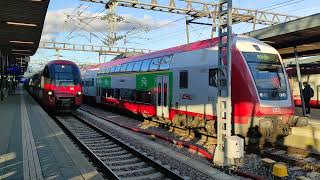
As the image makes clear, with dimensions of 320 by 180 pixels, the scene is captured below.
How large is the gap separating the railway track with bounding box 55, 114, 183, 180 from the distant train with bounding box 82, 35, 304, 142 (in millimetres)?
2809

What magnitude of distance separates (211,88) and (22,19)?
10768 millimetres

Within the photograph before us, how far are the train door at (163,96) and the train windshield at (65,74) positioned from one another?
7.70 metres

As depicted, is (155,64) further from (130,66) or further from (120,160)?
(120,160)

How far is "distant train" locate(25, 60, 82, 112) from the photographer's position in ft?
71.8

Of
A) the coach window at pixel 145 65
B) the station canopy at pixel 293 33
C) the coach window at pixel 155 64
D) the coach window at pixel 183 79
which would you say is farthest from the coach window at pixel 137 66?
the station canopy at pixel 293 33

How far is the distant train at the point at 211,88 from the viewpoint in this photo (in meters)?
11.5

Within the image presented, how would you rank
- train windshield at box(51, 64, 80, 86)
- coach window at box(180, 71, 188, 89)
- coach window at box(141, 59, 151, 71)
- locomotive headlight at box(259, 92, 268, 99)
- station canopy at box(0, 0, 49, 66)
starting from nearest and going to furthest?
1. locomotive headlight at box(259, 92, 268, 99)
2. coach window at box(180, 71, 188, 89)
3. station canopy at box(0, 0, 49, 66)
4. coach window at box(141, 59, 151, 71)
5. train windshield at box(51, 64, 80, 86)

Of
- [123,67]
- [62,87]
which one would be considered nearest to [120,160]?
[123,67]

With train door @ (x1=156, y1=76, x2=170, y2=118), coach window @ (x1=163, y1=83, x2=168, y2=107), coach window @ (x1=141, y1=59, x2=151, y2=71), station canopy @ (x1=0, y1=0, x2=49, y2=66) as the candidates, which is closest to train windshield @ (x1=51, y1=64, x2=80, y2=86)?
station canopy @ (x1=0, y1=0, x2=49, y2=66)

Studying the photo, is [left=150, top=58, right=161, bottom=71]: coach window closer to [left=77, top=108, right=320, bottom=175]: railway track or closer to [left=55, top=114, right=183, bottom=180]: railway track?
[left=55, top=114, right=183, bottom=180]: railway track

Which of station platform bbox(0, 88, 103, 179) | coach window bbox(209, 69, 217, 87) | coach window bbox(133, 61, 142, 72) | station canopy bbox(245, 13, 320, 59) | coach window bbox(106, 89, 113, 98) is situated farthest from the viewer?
coach window bbox(106, 89, 113, 98)

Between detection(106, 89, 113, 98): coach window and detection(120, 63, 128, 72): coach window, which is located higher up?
detection(120, 63, 128, 72): coach window

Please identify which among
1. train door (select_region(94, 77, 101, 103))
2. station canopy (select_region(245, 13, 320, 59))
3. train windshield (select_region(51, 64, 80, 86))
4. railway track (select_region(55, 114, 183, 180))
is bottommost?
railway track (select_region(55, 114, 183, 180))

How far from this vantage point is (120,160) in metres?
10.5
